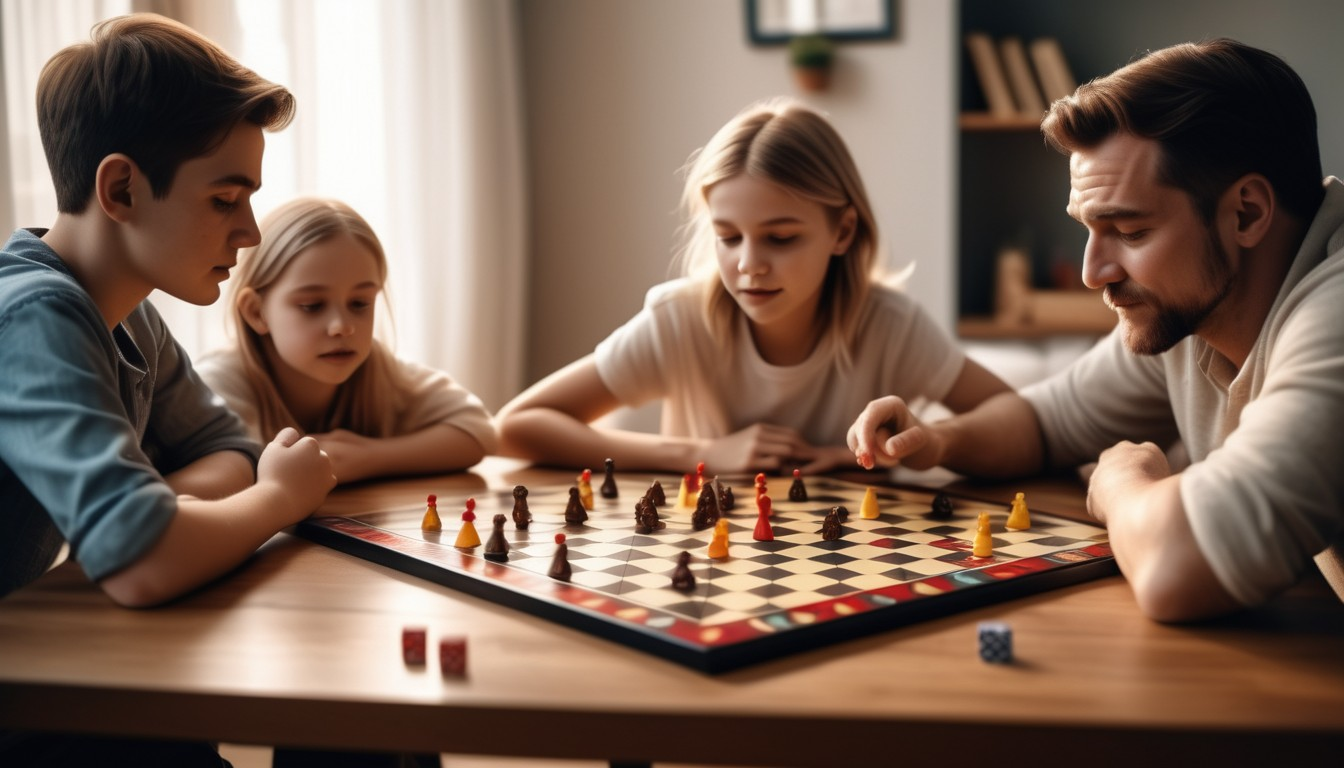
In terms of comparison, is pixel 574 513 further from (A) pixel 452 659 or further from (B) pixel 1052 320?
(B) pixel 1052 320

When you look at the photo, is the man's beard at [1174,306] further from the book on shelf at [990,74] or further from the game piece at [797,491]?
the book on shelf at [990,74]

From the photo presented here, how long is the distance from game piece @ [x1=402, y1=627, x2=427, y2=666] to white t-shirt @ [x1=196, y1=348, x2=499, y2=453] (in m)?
1.06

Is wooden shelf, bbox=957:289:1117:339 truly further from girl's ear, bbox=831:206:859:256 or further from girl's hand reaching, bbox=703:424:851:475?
girl's hand reaching, bbox=703:424:851:475

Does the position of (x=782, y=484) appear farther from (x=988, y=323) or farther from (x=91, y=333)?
(x=988, y=323)

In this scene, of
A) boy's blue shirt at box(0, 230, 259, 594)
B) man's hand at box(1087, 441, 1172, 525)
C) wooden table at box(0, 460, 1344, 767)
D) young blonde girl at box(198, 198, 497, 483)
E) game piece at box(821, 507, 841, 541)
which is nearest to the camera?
wooden table at box(0, 460, 1344, 767)

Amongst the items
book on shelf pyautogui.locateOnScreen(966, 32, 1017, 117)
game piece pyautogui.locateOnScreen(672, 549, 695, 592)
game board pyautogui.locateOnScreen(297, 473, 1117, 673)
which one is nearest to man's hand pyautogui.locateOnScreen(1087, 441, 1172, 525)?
game board pyautogui.locateOnScreen(297, 473, 1117, 673)

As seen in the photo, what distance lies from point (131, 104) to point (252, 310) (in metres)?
0.70

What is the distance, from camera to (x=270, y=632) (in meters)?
1.22

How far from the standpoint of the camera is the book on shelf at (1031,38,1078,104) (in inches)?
164

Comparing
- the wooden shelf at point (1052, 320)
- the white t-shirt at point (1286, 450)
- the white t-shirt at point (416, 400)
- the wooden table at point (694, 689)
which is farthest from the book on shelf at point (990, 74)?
the wooden table at point (694, 689)

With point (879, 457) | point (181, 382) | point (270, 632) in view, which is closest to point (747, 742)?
point (270, 632)

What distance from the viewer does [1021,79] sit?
4188 mm

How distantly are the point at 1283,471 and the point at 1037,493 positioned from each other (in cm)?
75

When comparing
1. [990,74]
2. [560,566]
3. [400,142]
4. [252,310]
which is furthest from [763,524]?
[990,74]
